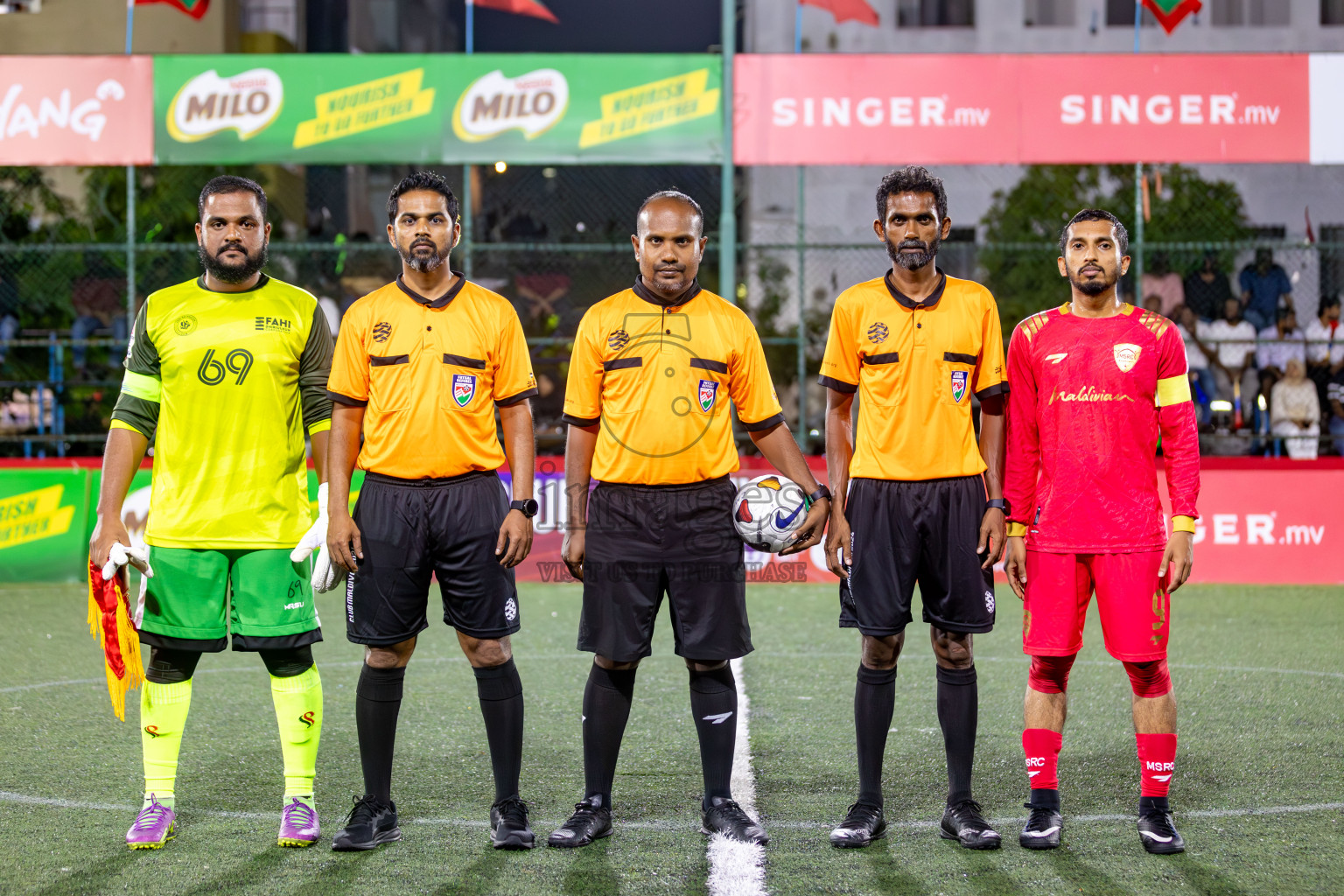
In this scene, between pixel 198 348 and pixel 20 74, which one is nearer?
pixel 198 348

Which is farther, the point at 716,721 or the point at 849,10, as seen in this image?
the point at 849,10

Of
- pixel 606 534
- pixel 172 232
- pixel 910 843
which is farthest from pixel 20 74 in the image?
pixel 910 843

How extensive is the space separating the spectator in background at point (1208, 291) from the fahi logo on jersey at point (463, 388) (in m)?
11.6

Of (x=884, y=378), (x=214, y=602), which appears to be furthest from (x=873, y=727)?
(x=214, y=602)

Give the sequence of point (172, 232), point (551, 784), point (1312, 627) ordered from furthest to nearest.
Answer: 1. point (172, 232)
2. point (1312, 627)
3. point (551, 784)

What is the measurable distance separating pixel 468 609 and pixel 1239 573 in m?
8.41

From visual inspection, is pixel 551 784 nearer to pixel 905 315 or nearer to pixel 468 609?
pixel 468 609

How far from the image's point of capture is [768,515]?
4.36 meters

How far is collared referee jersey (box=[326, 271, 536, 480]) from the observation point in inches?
169

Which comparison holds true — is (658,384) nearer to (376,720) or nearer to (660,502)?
(660,502)

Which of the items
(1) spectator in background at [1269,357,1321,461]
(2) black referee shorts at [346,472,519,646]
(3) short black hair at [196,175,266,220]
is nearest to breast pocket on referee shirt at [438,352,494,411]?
(2) black referee shorts at [346,472,519,646]

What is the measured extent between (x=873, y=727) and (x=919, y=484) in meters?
0.83

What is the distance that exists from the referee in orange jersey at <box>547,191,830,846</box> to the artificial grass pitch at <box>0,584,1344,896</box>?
0.34 metres

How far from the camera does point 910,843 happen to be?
434 centimetres
